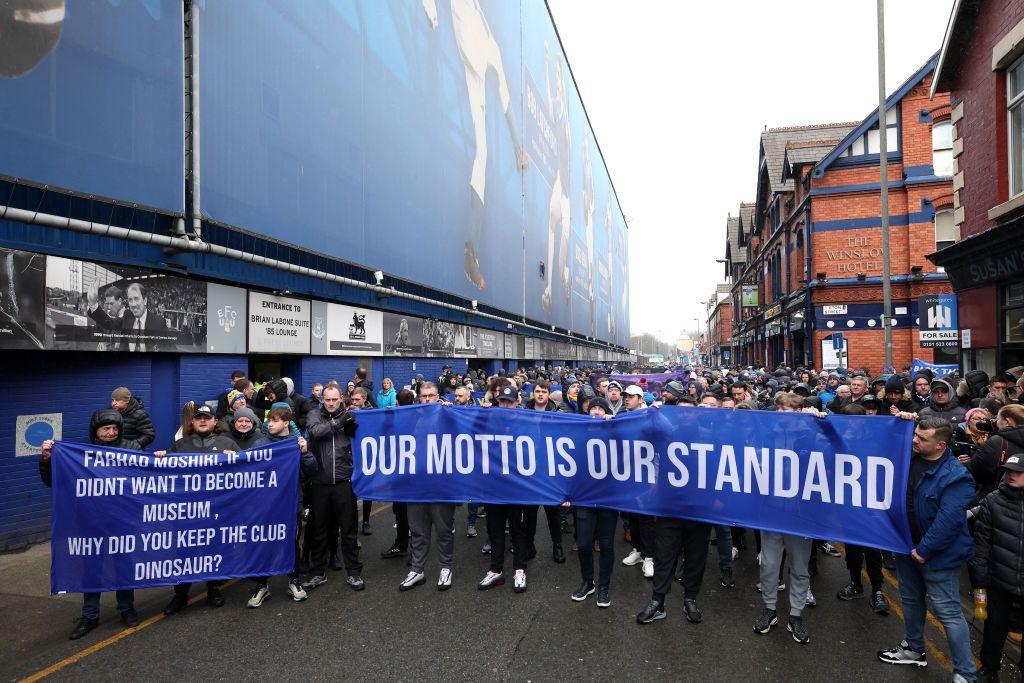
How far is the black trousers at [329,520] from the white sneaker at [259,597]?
1.69ft

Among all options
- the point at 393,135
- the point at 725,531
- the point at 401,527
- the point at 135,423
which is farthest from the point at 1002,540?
the point at 393,135

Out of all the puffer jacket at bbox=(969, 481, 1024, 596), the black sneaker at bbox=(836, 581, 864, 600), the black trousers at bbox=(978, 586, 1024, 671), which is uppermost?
the puffer jacket at bbox=(969, 481, 1024, 596)

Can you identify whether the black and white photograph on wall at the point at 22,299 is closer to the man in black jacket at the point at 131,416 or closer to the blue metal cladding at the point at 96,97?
the blue metal cladding at the point at 96,97

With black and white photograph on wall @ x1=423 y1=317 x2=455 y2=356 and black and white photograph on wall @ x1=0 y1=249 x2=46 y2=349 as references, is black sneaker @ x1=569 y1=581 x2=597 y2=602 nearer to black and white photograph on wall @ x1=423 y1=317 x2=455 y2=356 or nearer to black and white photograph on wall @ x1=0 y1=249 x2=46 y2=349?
black and white photograph on wall @ x1=0 y1=249 x2=46 y2=349

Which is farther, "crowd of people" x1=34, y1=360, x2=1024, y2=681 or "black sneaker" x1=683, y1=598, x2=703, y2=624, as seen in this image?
"black sneaker" x1=683, y1=598, x2=703, y2=624

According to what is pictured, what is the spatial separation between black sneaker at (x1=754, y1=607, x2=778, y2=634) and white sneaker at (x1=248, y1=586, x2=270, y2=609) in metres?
4.54

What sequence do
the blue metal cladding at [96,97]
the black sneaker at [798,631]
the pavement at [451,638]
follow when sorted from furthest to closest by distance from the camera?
the blue metal cladding at [96,97], the black sneaker at [798,631], the pavement at [451,638]

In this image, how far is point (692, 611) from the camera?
5020 mm

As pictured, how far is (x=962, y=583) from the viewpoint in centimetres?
600

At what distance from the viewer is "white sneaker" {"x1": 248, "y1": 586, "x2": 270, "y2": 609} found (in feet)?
17.6

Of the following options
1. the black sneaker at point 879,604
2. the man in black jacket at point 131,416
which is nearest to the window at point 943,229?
the black sneaker at point 879,604

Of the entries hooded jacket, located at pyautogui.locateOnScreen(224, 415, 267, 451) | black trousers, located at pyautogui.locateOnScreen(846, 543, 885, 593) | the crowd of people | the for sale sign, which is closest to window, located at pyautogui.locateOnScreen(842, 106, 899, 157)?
the for sale sign

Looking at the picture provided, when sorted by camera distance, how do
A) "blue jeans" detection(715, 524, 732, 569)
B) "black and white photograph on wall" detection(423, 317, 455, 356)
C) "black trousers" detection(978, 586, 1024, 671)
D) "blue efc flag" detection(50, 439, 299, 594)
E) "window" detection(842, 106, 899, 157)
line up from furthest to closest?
"window" detection(842, 106, 899, 157) < "black and white photograph on wall" detection(423, 317, 455, 356) < "blue jeans" detection(715, 524, 732, 569) < "blue efc flag" detection(50, 439, 299, 594) < "black trousers" detection(978, 586, 1024, 671)

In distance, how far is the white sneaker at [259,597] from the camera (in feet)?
17.6
